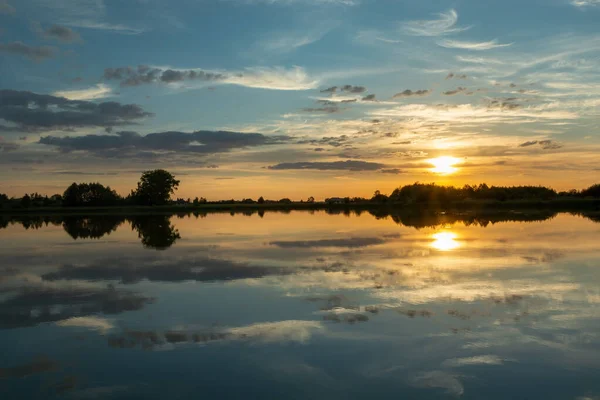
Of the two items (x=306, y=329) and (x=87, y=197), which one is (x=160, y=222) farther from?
(x=87, y=197)

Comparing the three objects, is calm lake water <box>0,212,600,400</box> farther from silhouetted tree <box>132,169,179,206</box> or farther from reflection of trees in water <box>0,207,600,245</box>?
silhouetted tree <box>132,169,179,206</box>

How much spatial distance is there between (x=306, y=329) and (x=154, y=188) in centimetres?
12738

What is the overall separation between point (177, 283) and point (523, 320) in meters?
11.4

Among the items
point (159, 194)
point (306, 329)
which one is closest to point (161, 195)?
point (159, 194)

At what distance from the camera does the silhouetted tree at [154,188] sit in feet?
438

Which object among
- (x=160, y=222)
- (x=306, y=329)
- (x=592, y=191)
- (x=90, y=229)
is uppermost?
(x=592, y=191)

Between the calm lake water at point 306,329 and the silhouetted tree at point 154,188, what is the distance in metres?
113

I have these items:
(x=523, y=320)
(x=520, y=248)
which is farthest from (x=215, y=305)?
(x=520, y=248)

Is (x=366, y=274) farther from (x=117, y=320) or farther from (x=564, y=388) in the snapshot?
(x=564, y=388)

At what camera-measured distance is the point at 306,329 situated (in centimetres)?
1202

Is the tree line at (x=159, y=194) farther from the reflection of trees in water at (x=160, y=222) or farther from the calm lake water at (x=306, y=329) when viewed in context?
the calm lake water at (x=306, y=329)

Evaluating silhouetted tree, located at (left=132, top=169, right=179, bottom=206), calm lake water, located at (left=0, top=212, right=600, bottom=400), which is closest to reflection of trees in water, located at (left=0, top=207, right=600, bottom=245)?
calm lake water, located at (left=0, top=212, right=600, bottom=400)

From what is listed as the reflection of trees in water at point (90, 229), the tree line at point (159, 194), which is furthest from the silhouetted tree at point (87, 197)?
the reflection of trees in water at point (90, 229)

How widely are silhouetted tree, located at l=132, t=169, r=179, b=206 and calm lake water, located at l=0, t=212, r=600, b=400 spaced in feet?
370
